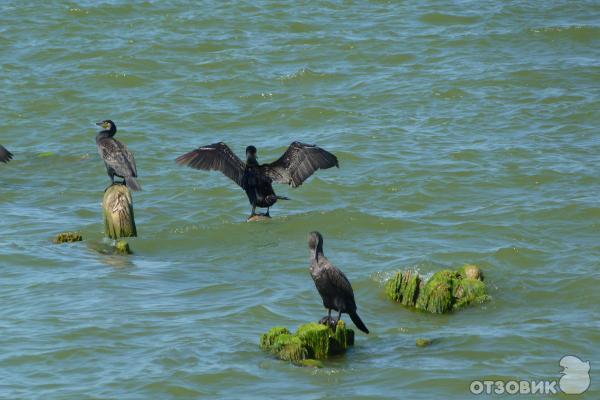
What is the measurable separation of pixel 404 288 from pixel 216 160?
12.2 feet

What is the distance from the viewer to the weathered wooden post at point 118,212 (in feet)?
38.9

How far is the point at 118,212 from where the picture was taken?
1186 cm

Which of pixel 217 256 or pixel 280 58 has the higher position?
pixel 280 58

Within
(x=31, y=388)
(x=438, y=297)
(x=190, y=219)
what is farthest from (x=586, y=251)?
(x=31, y=388)

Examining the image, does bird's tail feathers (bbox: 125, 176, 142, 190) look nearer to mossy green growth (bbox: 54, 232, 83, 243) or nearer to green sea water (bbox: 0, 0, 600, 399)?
green sea water (bbox: 0, 0, 600, 399)

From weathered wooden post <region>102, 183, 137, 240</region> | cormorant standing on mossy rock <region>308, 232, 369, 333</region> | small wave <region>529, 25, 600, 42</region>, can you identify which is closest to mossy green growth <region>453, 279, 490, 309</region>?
cormorant standing on mossy rock <region>308, 232, 369, 333</region>

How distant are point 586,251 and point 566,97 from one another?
254 inches

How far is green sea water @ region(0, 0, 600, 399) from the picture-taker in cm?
927

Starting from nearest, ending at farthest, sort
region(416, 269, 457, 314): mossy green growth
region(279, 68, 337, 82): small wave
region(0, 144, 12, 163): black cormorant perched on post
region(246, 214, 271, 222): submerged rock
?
region(416, 269, 457, 314): mossy green growth, region(246, 214, 271, 222): submerged rock, region(0, 144, 12, 163): black cormorant perched on post, region(279, 68, 337, 82): small wave

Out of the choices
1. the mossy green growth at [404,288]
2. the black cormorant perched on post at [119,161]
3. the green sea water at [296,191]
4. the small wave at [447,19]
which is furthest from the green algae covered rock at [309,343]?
the small wave at [447,19]

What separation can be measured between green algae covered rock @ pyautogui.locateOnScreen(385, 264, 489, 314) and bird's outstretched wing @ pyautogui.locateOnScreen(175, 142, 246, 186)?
3383 millimetres

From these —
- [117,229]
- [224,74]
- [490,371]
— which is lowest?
[490,371]

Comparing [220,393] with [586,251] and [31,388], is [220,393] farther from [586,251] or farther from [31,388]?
[586,251]

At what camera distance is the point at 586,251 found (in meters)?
12.2
